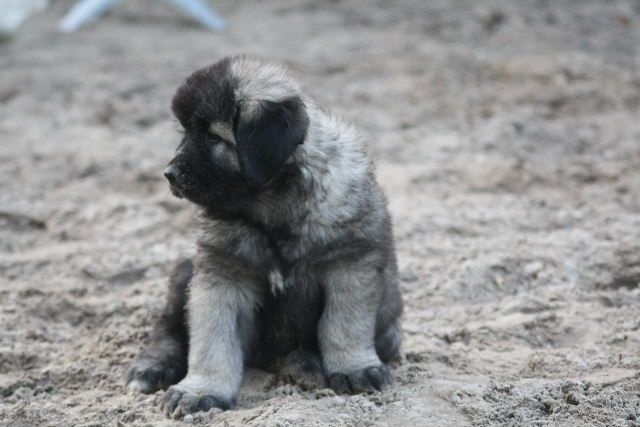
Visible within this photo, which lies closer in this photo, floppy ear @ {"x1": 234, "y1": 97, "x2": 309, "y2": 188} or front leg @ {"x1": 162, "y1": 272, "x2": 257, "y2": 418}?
floppy ear @ {"x1": 234, "y1": 97, "x2": 309, "y2": 188}

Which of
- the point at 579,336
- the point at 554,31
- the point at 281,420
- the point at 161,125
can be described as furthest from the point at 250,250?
the point at 554,31

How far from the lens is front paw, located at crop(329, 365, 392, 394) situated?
470 cm

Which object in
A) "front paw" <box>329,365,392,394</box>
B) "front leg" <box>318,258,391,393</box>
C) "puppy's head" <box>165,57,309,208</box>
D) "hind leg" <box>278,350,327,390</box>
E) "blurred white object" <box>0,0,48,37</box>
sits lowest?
"blurred white object" <box>0,0,48,37</box>

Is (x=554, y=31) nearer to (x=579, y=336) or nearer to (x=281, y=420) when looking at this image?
(x=579, y=336)

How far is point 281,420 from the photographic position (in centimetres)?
427

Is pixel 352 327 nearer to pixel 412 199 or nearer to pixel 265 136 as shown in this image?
pixel 265 136

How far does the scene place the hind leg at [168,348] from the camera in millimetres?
4918

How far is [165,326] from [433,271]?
1.75 meters

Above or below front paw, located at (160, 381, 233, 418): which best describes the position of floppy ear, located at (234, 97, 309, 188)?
above

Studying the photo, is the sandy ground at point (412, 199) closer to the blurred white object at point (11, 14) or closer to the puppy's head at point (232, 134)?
the blurred white object at point (11, 14)

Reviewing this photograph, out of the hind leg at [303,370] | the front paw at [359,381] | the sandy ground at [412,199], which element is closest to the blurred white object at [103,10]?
the sandy ground at [412,199]

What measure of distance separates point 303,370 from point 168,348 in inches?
28.4

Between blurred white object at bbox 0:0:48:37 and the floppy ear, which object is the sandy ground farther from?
the floppy ear

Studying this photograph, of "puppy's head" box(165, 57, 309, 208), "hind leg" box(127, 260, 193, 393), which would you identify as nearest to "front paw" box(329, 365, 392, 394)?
"hind leg" box(127, 260, 193, 393)
